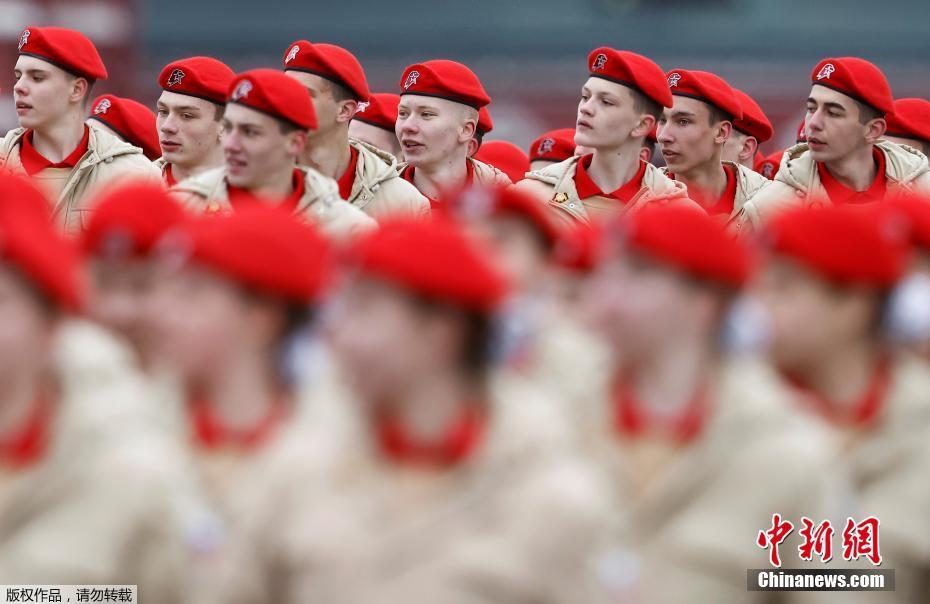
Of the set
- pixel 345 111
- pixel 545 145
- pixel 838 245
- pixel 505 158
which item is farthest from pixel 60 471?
pixel 545 145

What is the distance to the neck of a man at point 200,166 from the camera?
9781mm

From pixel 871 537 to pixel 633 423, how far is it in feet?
2.28

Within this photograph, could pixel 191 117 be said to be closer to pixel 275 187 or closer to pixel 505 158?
pixel 275 187

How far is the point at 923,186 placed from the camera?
31.8ft

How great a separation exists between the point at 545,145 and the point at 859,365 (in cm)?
765

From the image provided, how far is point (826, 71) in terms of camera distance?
10.1 m

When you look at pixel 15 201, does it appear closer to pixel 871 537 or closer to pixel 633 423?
pixel 633 423

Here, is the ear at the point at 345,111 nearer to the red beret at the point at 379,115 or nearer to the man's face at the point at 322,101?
the man's face at the point at 322,101

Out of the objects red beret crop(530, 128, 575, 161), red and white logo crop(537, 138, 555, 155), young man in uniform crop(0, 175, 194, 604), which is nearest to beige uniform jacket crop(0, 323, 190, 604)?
young man in uniform crop(0, 175, 194, 604)

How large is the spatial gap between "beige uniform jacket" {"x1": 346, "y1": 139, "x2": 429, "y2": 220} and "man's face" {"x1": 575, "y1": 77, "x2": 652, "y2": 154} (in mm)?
1018

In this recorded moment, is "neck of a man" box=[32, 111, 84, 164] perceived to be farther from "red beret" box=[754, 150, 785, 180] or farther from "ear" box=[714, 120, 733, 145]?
"red beret" box=[754, 150, 785, 180]

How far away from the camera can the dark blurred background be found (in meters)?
20.1

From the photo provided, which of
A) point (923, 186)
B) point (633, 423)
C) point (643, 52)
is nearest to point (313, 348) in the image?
point (633, 423)

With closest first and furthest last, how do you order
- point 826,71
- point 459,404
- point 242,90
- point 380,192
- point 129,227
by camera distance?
point 459,404 → point 129,227 → point 242,90 → point 380,192 → point 826,71
